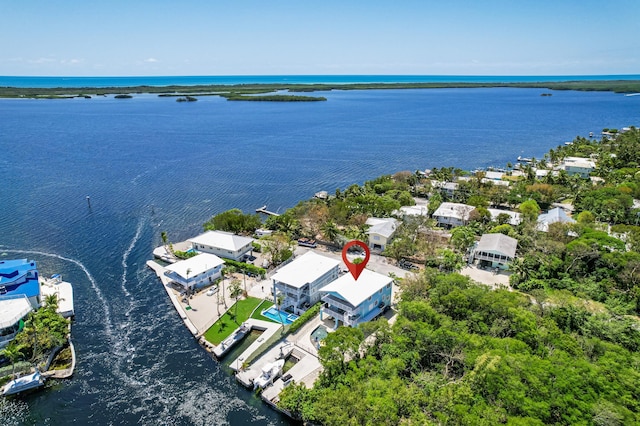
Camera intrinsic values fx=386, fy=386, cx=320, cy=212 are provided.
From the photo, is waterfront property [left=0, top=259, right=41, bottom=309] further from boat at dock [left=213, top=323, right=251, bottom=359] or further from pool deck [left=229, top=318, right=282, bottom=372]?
pool deck [left=229, top=318, right=282, bottom=372]

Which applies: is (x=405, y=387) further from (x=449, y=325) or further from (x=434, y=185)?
(x=434, y=185)

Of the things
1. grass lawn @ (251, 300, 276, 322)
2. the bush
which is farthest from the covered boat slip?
the bush

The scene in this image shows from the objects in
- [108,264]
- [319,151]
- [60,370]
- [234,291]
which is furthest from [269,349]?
[319,151]

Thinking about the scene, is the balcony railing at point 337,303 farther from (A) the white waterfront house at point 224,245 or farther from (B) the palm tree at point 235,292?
(A) the white waterfront house at point 224,245

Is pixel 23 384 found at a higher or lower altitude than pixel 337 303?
lower

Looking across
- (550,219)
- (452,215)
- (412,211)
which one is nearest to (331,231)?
(412,211)

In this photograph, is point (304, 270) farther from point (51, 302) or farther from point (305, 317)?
point (51, 302)

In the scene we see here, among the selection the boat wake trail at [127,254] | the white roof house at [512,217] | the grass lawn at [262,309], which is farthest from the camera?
the white roof house at [512,217]

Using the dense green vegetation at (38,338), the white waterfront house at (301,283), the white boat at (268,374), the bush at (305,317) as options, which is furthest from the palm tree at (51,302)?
the bush at (305,317)
